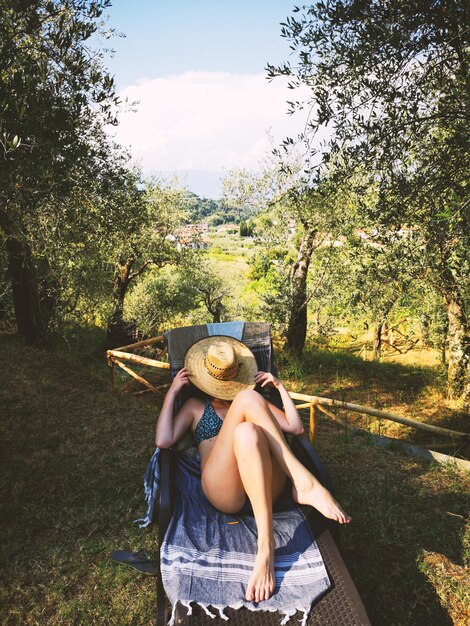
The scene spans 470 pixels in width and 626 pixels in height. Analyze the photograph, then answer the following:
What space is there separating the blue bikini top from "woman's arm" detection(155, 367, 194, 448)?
0.09 meters

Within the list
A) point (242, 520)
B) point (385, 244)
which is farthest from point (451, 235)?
point (242, 520)

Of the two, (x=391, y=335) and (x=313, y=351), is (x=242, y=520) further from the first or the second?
(x=391, y=335)

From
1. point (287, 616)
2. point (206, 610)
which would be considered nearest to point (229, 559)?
point (206, 610)

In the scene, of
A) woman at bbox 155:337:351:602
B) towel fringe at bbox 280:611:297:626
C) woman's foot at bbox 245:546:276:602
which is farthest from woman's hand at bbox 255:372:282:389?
towel fringe at bbox 280:611:297:626

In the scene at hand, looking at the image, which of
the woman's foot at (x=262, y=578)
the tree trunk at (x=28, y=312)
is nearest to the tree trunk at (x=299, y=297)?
the tree trunk at (x=28, y=312)

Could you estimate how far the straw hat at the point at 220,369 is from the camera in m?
3.61

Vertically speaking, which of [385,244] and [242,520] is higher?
[385,244]

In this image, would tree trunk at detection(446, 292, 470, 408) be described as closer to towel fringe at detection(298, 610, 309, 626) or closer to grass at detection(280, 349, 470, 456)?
grass at detection(280, 349, 470, 456)

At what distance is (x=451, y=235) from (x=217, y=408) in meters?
2.62

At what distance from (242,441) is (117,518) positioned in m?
1.77

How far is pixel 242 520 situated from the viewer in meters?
2.94

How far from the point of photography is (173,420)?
3.47 meters

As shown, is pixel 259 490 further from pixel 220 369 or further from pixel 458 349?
pixel 458 349

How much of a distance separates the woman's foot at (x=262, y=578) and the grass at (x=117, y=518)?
2.96ft
